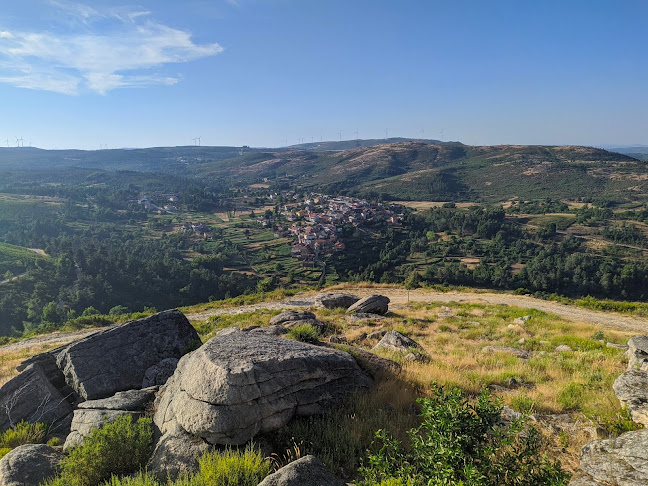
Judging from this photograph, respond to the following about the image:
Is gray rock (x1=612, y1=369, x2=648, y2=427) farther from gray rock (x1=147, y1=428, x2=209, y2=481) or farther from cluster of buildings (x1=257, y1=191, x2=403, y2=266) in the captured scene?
cluster of buildings (x1=257, y1=191, x2=403, y2=266)

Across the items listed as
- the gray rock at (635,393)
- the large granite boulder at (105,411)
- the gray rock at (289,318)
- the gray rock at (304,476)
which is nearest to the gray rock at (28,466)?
the large granite boulder at (105,411)

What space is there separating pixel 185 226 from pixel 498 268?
376 ft

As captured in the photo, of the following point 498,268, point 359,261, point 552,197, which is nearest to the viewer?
point 498,268

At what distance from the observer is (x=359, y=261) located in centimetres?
8725

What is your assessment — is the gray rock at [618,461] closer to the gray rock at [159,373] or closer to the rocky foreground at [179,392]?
the rocky foreground at [179,392]

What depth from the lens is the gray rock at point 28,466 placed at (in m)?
5.53

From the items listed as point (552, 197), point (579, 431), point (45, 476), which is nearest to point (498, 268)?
point (579, 431)

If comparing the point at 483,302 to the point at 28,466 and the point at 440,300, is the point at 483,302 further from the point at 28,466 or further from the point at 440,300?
the point at 28,466

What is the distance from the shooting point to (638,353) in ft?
30.9

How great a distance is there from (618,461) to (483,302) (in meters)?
24.0

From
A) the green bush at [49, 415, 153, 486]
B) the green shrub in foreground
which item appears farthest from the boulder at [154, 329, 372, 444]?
the green shrub in foreground

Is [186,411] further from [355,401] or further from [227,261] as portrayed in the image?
[227,261]

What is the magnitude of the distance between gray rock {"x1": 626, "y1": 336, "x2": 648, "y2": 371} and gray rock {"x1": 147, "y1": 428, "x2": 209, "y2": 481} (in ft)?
34.1

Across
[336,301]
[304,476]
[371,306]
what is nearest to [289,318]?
[371,306]
